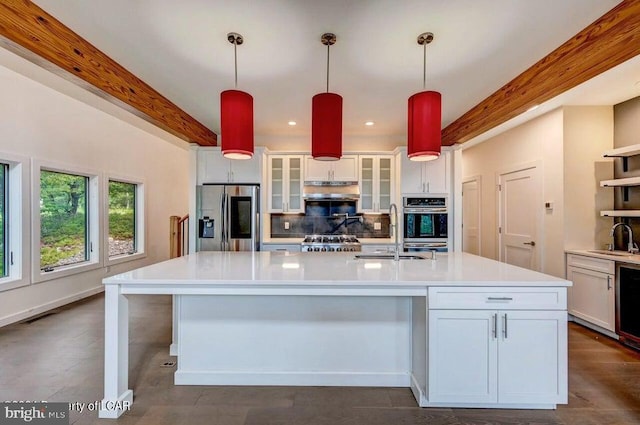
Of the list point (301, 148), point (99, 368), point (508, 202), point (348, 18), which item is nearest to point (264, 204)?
point (301, 148)

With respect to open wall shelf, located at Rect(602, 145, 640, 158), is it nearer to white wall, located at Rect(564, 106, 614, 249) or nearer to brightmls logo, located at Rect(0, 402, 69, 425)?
white wall, located at Rect(564, 106, 614, 249)

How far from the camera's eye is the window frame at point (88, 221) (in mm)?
3971

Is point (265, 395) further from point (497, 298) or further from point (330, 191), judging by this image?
point (330, 191)

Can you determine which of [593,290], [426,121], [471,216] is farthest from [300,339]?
[471,216]

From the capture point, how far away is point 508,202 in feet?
16.2

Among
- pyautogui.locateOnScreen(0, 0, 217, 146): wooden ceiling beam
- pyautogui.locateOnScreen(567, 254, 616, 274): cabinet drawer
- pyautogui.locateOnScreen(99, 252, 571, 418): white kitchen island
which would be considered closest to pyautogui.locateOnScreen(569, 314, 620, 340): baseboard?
pyautogui.locateOnScreen(567, 254, 616, 274): cabinet drawer

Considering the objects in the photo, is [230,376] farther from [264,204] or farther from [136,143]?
[136,143]

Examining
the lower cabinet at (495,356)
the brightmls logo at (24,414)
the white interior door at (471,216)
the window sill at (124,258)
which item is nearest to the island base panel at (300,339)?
the lower cabinet at (495,356)

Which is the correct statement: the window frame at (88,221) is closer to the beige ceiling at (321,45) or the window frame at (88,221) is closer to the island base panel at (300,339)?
the beige ceiling at (321,45)

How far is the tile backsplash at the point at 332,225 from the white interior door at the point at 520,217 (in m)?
1.77

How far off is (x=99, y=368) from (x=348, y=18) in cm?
329

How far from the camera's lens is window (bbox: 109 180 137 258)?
5.52 metres

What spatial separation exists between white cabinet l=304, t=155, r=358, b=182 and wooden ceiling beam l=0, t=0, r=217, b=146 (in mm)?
Answer: 2040

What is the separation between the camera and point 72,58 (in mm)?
2396
